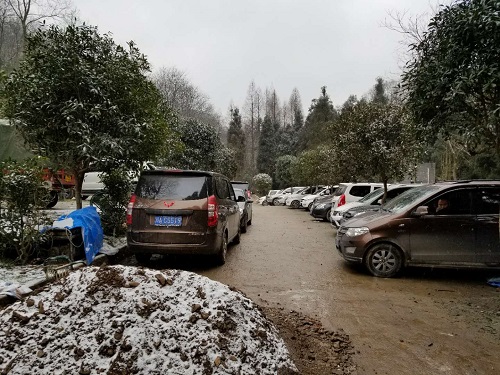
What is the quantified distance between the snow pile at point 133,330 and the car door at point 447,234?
4285 mm

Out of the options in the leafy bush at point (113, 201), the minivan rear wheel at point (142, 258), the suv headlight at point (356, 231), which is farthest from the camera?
the leafy bush at point (113, 201)

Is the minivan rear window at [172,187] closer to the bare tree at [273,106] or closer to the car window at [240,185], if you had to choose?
the car window at [240,185]

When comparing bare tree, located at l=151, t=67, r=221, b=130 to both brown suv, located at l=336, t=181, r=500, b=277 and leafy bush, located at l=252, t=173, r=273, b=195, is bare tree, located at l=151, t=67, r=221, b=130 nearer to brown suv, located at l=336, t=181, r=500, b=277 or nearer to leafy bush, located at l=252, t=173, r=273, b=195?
leafy bush, located at l=252, t=173, r=273, b=195

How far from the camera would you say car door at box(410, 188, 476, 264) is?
629 cm

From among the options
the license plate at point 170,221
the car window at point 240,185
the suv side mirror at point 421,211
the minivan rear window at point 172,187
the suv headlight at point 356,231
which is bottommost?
the suv headlight at point 356,231

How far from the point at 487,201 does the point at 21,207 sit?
7.59m

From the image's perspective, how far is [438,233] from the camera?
6.34m

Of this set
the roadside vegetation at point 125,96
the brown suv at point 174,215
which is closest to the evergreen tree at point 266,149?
the roadside vegetation at point 125,96

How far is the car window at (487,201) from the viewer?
638cm

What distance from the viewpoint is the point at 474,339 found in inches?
157

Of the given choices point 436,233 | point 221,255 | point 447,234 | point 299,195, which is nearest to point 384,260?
point 436,233

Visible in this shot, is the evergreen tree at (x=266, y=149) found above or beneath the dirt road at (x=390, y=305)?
above

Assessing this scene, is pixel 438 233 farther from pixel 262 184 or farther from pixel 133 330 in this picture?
pixel 262 184

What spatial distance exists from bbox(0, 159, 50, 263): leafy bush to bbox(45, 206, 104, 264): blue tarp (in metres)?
0.34
